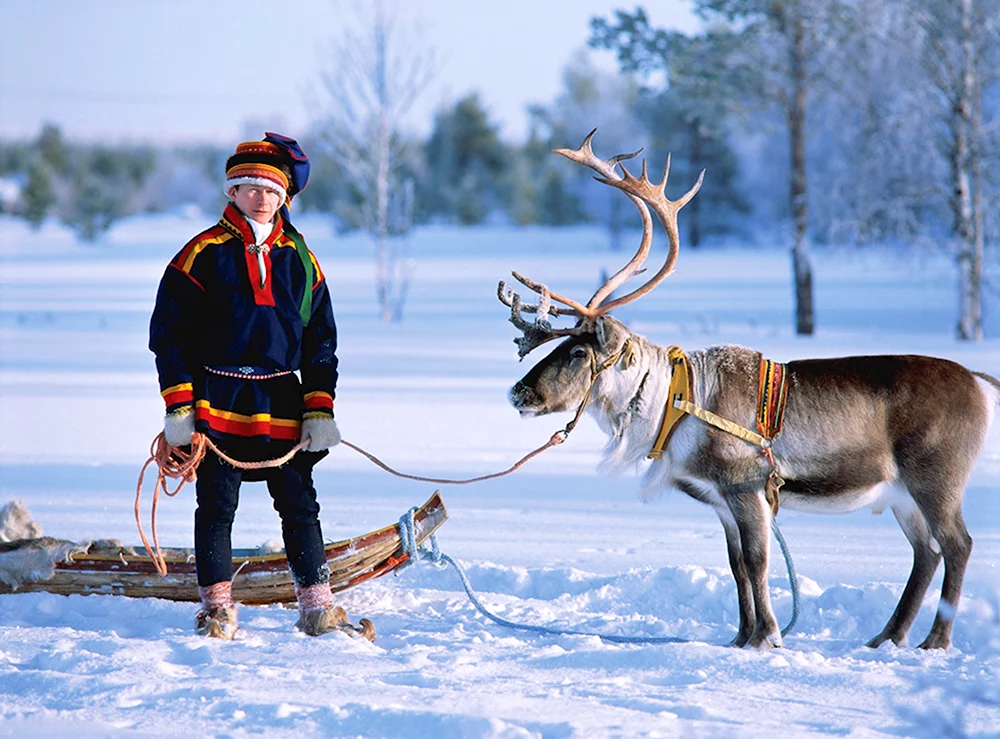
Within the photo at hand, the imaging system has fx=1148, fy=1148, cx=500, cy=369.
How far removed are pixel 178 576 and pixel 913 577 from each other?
3.29 meters

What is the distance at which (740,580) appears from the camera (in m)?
5.03

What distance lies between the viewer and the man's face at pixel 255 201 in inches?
188

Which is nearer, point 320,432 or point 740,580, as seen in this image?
point 320,432

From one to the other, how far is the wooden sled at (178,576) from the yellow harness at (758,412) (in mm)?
1485

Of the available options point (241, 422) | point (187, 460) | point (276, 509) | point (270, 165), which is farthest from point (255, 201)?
point (276, 509)

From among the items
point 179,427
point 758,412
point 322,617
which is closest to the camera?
point 179,427

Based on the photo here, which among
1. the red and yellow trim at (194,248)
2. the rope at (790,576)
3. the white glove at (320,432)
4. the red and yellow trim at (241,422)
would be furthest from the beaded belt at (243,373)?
the rope at (790,576)

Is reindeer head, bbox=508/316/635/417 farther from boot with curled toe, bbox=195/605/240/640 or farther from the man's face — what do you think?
boot with curled toe, bbox=195/605/240/640

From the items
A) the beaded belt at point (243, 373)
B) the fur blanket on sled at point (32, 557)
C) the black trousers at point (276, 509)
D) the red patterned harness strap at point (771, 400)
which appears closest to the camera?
the beaded belt at point (243, 373)

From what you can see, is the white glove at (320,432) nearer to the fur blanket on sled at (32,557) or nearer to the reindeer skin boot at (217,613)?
the reindeer skin boot at (217,613)

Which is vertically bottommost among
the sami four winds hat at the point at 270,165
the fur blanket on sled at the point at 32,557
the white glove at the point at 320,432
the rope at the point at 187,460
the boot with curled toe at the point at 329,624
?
the boot with curled toe at the point at 329,624

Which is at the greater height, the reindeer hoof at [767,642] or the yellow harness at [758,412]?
the yellow harness at [758,412]

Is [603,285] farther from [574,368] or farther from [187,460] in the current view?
[187,460]

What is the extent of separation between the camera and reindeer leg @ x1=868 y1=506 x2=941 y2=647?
16.3 ft
